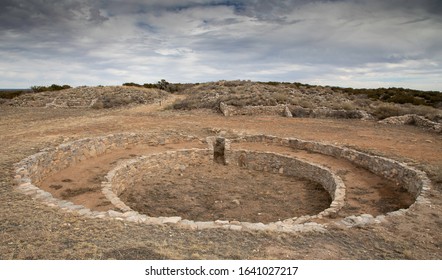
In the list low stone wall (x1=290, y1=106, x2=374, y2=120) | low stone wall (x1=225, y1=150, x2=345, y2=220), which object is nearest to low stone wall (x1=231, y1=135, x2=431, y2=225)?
low stone wall (x1=225, y1=150, x2=345, y2=220)

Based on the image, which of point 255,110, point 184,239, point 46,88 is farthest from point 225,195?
point 46,88

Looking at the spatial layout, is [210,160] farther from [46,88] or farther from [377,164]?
[46,88]

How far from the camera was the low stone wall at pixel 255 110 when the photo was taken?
22.3m

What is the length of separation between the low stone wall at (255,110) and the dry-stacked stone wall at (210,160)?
663 centimetres

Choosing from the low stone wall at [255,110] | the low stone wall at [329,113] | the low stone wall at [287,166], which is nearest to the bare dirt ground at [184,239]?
the low stone wall at [287,166]

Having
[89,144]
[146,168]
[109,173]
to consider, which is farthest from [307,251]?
[89,144]

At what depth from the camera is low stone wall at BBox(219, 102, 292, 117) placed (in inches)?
880

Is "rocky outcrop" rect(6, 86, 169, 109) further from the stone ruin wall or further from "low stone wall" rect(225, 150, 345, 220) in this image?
the stone ruin wall

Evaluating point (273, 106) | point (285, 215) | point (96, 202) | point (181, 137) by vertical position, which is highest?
point (273, 106)

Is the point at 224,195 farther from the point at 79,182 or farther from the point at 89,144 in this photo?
the point at 89,144

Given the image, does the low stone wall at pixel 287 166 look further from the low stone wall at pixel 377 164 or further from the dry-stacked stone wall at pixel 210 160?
the low stone wall at pixel 377 164

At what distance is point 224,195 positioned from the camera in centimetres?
1105

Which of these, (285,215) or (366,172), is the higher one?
(366,172)

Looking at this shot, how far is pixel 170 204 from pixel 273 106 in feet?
48.9
